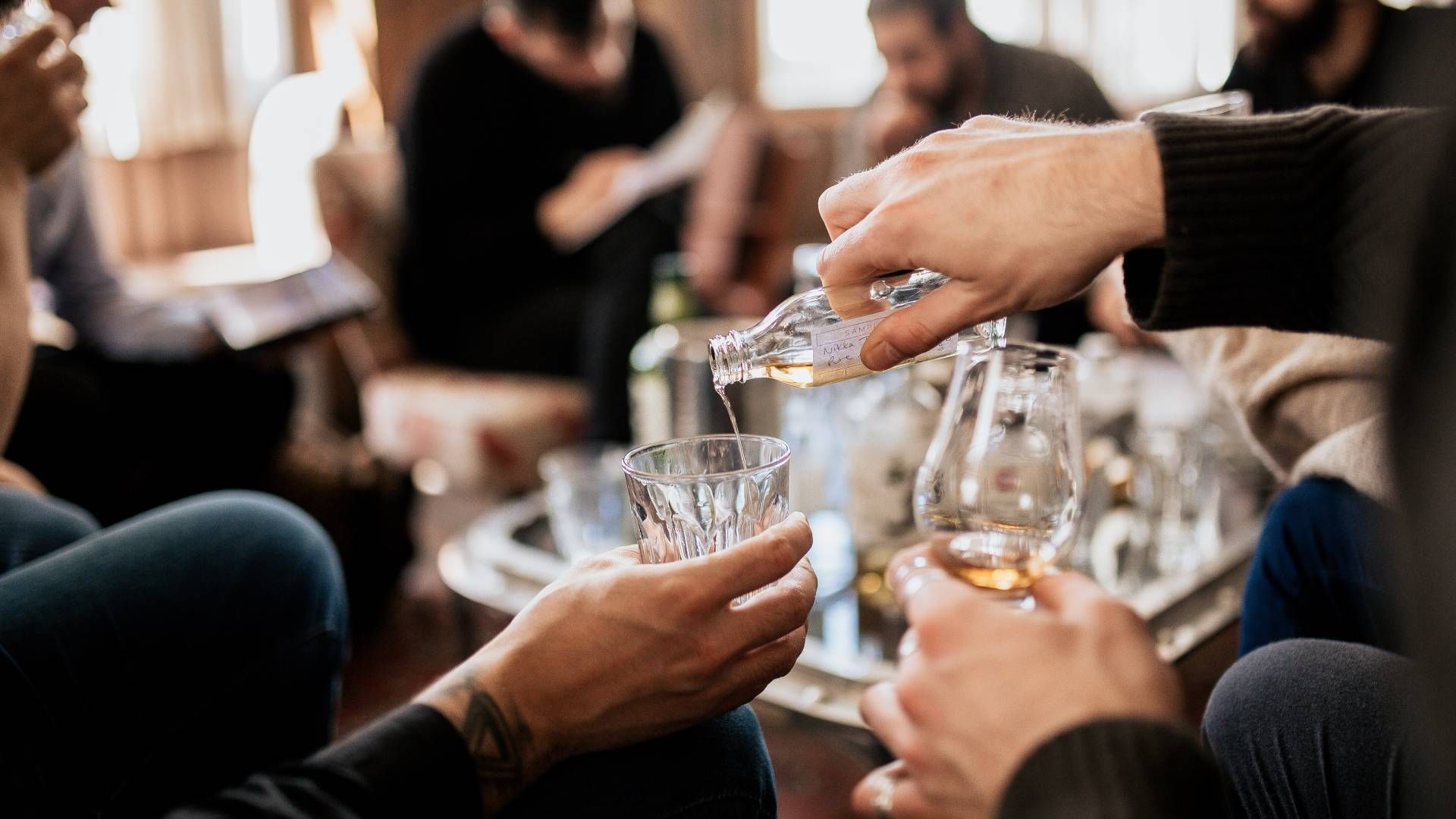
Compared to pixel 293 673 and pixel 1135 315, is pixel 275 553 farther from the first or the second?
pixel 1135 315

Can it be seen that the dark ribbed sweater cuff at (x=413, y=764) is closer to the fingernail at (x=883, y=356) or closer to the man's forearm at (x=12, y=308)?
the fingernail at (x=883, y=356)

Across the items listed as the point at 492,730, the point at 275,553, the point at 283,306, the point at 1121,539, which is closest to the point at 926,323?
the point at 492,730

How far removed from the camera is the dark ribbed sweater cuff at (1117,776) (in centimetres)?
50

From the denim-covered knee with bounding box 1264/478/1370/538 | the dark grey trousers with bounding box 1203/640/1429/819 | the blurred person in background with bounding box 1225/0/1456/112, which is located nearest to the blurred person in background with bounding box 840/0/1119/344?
the blurred person in background with bounding box 1225/0/1456/112

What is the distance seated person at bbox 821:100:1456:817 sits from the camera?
52cm

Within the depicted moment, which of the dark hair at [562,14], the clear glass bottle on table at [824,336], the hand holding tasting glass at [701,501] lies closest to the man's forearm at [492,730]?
the hand holding tasting glass at [701,501]

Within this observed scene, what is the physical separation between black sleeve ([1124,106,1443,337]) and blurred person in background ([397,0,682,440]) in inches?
79.6

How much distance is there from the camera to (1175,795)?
1.65 feet

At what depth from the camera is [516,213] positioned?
2848mm

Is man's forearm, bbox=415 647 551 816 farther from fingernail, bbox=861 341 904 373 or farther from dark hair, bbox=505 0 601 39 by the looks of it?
dark hair, bbox=505 0 601 39

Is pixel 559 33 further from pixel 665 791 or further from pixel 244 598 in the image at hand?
pixel 665 791

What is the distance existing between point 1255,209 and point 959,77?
198 cm

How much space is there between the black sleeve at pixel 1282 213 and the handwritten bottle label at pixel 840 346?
0.53 ft

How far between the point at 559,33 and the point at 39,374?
1469 mm
